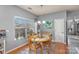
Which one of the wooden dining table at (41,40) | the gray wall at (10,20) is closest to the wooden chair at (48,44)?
the wooden dining table at (41,40)

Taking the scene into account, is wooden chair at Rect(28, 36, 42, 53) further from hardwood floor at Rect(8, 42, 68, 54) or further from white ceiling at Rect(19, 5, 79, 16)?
white ceiling at Rect(19, 5, 79, 16)

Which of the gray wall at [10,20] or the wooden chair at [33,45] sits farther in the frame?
the wooden chair at [33,45]

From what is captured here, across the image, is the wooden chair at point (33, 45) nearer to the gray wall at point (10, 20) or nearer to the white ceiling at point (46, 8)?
the gray wall at point (10, 20)

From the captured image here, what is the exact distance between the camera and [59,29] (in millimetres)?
1975

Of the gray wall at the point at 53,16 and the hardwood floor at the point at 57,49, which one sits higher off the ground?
the gray wall at the point at 53,16

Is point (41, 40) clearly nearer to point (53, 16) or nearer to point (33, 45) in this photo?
point (33, 45)

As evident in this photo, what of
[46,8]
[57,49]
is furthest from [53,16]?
[57,49]

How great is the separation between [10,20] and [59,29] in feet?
3.13

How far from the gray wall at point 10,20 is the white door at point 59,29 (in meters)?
0.65

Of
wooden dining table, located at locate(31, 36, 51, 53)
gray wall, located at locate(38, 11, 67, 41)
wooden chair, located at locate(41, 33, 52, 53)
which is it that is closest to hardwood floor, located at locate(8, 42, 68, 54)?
wooden chair, located at locate(41, 33, 52, 53)

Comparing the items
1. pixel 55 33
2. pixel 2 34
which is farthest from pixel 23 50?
pixel 55 33

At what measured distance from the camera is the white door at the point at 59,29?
1958 mm

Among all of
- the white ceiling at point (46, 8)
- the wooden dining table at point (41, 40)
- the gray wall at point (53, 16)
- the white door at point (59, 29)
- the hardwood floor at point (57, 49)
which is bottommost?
the hardwood floor at point (57, 49)
